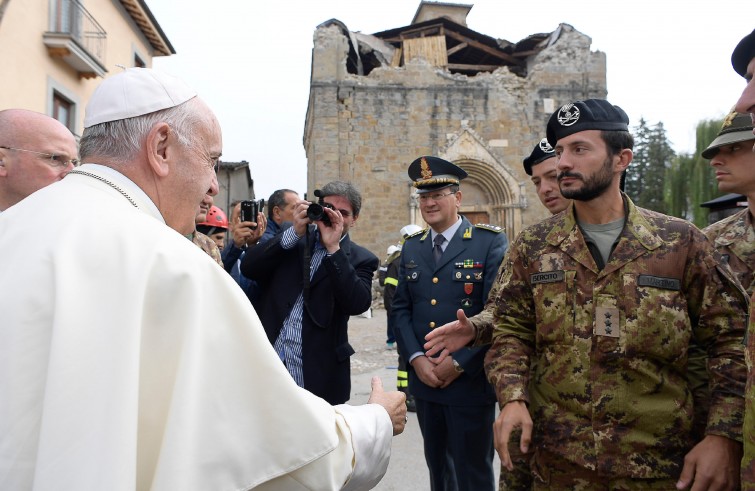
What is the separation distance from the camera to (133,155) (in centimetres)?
146

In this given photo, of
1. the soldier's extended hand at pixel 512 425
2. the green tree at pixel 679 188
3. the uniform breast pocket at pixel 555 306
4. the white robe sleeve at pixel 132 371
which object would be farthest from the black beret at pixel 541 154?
the green tree at pixel 679 188

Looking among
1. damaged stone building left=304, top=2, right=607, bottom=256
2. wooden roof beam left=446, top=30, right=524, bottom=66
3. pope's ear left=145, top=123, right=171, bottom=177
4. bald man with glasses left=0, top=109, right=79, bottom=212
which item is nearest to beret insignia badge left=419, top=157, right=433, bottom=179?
bald man with glasses left=0, top=109, right=79, bottom=212

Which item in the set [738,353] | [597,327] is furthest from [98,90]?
[738,353]

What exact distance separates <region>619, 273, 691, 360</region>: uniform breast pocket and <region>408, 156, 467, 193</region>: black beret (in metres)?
1.67

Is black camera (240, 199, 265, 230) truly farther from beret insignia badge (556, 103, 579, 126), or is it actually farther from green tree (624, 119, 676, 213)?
green tree (624, 119, 676, 213)

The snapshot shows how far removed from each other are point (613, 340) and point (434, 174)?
6.11ft

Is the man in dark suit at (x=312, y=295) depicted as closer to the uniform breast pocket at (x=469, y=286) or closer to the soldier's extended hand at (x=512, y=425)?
the uniform breast pocket at (x=469, y=286)

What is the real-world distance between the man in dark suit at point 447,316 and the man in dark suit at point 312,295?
0.38m

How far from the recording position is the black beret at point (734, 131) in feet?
9.18

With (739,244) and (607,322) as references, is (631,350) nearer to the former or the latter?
(607,322)

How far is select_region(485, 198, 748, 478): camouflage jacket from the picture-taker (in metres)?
2.00

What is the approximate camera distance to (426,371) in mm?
3123

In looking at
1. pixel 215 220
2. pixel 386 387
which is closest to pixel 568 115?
pixel 215 220

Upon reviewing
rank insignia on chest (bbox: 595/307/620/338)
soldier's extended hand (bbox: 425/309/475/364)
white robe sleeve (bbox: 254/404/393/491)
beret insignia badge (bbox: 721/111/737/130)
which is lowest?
Result: white robe sleeve (bbox: 254/404/393/491)
